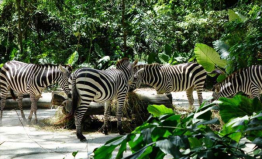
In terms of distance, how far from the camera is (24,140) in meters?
6.73

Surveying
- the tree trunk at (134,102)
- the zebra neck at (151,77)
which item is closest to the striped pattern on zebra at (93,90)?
the tree trunk at (134,102)

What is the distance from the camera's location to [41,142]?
21.5 ft

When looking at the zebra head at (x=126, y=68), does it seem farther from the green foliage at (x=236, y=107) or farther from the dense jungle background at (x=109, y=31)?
the green foliage at (x=236, y=107)

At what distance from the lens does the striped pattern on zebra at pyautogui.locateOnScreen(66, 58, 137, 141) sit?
678 cm

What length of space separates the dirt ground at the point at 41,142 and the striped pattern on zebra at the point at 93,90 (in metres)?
0.33

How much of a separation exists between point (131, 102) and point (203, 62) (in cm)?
249

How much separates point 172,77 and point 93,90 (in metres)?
3.13

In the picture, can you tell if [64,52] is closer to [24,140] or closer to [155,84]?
[155,84]

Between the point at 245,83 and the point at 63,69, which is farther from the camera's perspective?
the point at 245,83

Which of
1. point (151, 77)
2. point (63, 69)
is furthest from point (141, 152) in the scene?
point (151, 77)

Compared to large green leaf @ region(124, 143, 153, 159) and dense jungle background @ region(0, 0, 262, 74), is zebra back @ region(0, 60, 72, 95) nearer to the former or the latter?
dense jungle background @ region(0, 0, 262, 74)

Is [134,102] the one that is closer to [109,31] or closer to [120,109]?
[120,109]

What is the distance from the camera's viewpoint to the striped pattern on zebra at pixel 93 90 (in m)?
6.78

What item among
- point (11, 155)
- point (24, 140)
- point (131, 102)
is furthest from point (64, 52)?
point (11, 155)
